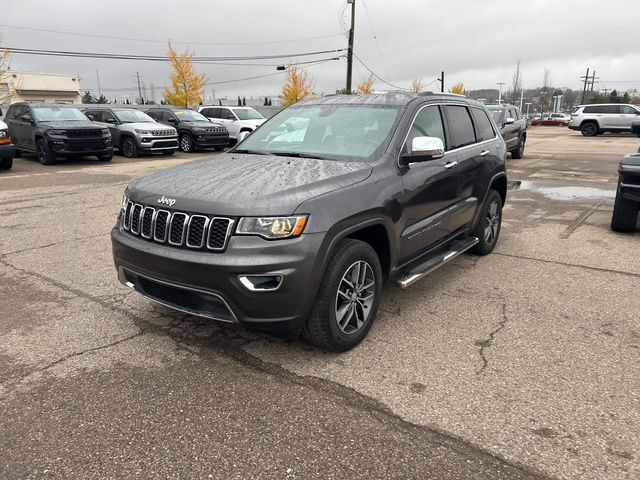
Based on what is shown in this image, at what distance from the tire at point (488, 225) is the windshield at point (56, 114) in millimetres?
13715

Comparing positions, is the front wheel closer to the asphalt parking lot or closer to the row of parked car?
the row of parked car

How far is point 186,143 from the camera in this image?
19562mm

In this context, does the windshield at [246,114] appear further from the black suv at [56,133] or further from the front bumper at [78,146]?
the front bumper at [78,146]

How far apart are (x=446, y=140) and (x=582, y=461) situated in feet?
9.77

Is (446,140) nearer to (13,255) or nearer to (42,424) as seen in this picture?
(42,424)

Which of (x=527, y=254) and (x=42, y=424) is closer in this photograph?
(x=42, y=424)

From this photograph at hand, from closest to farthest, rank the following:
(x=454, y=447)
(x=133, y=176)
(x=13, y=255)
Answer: (x=454, y=447) < (x=13, y=255) < (x=133, y=176)

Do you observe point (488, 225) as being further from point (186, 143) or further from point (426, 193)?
point (186, 143)

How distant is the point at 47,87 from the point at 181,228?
6733cm

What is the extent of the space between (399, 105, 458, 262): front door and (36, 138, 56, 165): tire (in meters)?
13.5

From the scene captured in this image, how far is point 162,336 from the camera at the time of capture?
3715 millimetres

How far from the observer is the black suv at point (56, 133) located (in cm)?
1440

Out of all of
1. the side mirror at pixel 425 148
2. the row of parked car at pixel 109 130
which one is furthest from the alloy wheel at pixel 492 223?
the row of parked car at pixel 109 130

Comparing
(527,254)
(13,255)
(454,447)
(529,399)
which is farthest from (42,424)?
(527,254)
